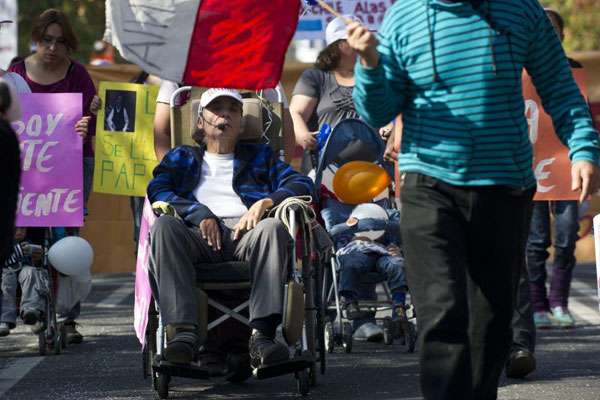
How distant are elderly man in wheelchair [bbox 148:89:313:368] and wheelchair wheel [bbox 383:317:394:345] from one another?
201cm

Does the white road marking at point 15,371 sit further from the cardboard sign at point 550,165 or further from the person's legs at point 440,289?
the cardboard sign at point 550,165

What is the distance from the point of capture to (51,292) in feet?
33.9

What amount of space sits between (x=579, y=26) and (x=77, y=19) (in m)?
10.6

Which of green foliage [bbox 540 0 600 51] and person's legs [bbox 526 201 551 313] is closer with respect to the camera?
person's legs [bbox 526 201 551 313]

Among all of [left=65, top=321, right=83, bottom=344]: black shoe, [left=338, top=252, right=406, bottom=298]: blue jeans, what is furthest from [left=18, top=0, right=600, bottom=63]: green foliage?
[left=338, top=252, right=406, bottom=298]: blue jeans

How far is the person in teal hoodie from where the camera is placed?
19.3ft

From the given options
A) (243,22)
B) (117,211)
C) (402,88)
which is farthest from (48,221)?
(117,211)

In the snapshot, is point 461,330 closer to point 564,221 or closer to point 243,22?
point 243,22

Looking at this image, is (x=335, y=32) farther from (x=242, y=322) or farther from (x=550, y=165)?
(x=242, y=322)

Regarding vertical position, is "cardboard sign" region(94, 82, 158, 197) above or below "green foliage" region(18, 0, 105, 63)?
above

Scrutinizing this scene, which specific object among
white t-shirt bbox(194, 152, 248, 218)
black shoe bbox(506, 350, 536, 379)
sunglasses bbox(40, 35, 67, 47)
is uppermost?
sunglasses bbox(40, 35, 67, 47)

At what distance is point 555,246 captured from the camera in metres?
12.3

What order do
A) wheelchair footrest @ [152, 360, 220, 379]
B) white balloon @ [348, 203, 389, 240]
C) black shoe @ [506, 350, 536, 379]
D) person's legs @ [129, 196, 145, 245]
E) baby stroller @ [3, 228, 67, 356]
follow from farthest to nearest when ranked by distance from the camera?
person's legs @ [129, 196, 145, 245]
white balloon @ [348, 203, 389, 240]
baby stroller @ [3, 228, 67, 356]
black shoe @ [506, 350, 536, 379]
wheelchair footrest @ [152, 360, 220, 379]

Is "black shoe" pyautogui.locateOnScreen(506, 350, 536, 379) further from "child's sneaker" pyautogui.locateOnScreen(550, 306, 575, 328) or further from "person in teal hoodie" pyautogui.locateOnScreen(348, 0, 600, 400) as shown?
"child's sneaker" pyautogui.locateOnScreen(550, 306, 575, 328)
